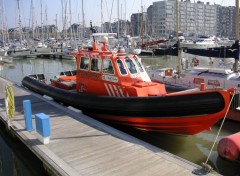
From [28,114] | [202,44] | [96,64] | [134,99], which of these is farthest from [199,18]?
[28,114]

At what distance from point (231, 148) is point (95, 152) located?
3.17 metres

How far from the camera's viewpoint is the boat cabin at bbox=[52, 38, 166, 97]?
895 centimetres

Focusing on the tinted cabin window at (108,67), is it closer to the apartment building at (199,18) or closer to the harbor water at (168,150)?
the harbor water at (168,150)

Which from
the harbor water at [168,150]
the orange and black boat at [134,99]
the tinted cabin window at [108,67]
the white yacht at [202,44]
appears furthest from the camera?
the white yacht at [202,44]

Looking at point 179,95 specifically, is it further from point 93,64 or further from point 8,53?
point 8,53

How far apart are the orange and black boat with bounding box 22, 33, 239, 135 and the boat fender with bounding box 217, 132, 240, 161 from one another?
0.65 metres

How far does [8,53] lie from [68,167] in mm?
42558

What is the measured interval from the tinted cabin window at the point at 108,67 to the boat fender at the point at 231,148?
13.4 ft

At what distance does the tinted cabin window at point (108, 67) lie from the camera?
30.7 feet

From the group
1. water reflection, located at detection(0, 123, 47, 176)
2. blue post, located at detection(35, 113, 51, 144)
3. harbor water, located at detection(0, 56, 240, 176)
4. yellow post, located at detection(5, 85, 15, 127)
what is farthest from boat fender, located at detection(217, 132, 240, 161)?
yellow post, located at detection(5, 85, 15, 127)

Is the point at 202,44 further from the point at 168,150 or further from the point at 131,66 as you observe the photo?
the point at 168,150

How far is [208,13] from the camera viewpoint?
299 feet

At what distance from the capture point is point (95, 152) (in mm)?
6426

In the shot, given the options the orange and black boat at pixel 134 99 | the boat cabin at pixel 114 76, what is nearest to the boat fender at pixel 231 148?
the orange and black boat at pixel 134 99
